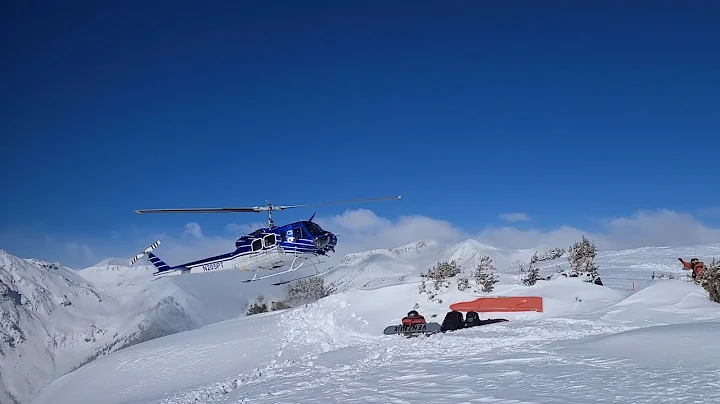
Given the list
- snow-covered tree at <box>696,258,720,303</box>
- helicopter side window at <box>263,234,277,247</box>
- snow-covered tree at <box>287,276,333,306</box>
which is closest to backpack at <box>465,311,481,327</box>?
snow-covered tree at <box>696,258,720,303</box>

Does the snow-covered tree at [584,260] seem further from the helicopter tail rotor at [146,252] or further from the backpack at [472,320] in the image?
the helicopter tail rotor at [146,252]

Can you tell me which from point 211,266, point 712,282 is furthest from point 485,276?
point 211,266

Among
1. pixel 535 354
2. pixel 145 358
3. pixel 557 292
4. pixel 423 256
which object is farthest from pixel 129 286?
pixel 423 256

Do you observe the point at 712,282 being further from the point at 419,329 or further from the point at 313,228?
the point at 313,228

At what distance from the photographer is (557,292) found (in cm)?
1736

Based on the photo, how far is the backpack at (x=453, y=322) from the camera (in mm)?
14499

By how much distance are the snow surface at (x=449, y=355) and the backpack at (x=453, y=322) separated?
848mm

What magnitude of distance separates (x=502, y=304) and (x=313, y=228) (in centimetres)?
834

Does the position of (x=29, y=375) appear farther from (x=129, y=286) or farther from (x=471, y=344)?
(x=471, y=344)

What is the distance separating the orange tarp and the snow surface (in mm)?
322

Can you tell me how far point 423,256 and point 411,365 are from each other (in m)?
128

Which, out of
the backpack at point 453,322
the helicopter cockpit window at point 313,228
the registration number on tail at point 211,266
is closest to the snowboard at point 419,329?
the backpack at point 453,322

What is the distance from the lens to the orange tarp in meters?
16.2

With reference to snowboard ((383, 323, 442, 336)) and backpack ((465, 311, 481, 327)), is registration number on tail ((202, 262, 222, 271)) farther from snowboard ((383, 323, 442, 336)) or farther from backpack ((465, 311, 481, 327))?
backpack ((465, 311, 481, 327))
